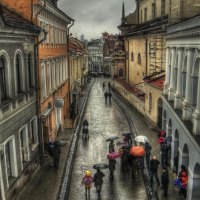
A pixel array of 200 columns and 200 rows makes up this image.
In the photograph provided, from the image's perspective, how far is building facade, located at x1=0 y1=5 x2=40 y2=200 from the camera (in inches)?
496

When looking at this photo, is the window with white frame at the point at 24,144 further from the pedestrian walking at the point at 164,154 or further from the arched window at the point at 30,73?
the pedestrian walking at the point at 164,154

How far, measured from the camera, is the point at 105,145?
73.0ft

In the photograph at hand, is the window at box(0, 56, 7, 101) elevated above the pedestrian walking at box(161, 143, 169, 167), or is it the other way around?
the window at box(0, 56, 7, 101)

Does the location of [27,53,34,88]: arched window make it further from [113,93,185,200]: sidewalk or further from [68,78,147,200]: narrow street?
[113,93,185,200]: sidewalk

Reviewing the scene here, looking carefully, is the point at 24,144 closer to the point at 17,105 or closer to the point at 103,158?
the point at 17,105

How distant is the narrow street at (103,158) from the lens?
48.0 ft

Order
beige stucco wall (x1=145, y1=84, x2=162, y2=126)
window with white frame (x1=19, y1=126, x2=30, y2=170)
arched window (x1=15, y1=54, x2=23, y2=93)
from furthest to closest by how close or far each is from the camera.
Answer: beige stucco wall (x1=145, y1=84, x2=162, y2=126) < window with white frame (x1=19, y1=126, x2=30, y2=170) < arched window (x1=15, y1=54, x2=23, y2=93)

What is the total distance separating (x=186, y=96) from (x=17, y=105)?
7106 millimetres

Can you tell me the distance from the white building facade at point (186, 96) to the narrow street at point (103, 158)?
2559 mm

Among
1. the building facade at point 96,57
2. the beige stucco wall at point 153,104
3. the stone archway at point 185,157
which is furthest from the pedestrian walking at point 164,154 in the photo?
the building facade at point 96,57

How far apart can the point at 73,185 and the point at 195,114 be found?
667cm

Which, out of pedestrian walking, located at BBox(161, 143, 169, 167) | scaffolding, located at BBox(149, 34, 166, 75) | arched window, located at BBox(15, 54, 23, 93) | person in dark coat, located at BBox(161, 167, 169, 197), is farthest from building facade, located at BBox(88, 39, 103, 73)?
person in dark coat, located at BBox(161, 167, 169, 197)

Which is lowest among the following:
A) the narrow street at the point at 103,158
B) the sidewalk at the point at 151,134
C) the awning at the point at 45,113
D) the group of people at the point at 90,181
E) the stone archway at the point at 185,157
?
the narrow street at the point at 103,158

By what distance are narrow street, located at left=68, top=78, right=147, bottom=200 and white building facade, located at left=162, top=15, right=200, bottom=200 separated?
2559mm
